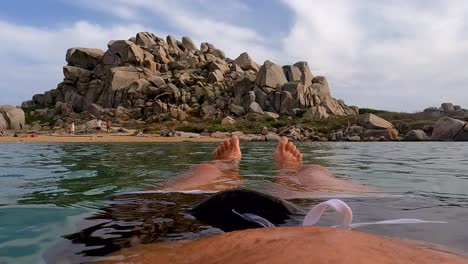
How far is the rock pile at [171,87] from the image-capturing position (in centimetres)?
3359

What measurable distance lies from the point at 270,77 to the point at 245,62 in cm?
793

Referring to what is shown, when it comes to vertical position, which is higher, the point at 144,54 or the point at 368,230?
the point at 144,54

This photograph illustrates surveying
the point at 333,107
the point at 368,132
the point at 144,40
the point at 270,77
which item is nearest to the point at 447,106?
the point at 333,107

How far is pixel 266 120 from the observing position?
98.7 feet

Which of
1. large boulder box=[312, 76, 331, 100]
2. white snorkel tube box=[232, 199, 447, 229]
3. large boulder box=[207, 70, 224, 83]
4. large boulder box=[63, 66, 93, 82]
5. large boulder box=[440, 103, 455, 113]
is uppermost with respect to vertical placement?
large boulder box=[63, 66, 93, 82]

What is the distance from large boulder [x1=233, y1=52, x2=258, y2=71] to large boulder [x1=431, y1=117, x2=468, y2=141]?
22.4m

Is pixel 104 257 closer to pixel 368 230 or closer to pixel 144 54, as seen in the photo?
pixel 368 230

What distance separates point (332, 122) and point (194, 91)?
43.7 feet

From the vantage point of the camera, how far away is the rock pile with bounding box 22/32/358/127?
33588mm

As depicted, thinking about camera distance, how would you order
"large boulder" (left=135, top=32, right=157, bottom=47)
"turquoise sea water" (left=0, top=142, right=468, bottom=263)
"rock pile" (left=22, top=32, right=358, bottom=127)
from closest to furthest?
1. "turquoise sea water" (left=0, top=142, right=468, bottom=263)
2. "rock pile" (left=22, top=32, right=358, bottom=127)
3. "large boulder" (left=135, top=32, right=157, bottom=47)

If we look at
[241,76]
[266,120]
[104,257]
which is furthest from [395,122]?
[104,257]

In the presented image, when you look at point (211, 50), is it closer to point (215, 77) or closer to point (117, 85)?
point (215, 77)

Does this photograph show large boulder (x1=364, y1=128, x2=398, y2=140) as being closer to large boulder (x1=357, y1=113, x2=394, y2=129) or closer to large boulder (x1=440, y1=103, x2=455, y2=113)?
large boulder (x1=357, y1=113, x2=394, y2=129)

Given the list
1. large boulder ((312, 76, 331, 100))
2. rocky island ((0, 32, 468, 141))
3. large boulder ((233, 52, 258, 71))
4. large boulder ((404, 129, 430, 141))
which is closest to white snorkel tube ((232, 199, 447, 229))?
rocky island ((0, 32, 468, 141))
